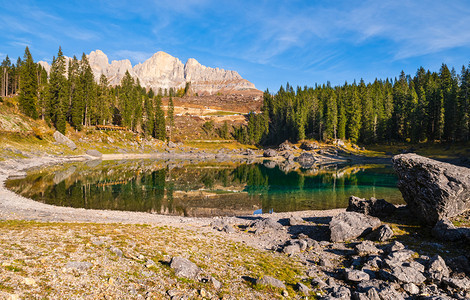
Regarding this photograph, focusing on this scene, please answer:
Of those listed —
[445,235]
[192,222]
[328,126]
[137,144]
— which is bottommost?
[192,222]

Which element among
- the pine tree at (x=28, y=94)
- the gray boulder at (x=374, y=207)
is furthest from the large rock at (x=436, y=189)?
the pine tree at (x=28, y=94)

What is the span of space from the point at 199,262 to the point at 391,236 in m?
13.1

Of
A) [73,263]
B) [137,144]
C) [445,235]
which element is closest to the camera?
[73,263]

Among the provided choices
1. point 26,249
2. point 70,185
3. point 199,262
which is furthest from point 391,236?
point 70,185

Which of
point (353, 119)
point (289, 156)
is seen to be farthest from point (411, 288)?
point (353, 119)

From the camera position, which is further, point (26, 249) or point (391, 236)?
point (391, 236)

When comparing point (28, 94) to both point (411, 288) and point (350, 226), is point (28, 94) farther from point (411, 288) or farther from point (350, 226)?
point (411, 288)

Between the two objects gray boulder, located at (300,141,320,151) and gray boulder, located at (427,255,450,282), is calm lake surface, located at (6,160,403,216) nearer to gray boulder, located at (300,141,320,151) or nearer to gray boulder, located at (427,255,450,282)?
gray boulder, located at (427,255,450,282)

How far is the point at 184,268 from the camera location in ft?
37.3

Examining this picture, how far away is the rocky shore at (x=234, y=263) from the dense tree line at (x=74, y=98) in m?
87.9

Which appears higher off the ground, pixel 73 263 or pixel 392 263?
pixel 73 263

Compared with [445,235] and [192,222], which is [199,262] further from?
[445,235]

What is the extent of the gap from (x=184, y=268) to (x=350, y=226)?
12.9 meters

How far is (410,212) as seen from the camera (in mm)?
21297
